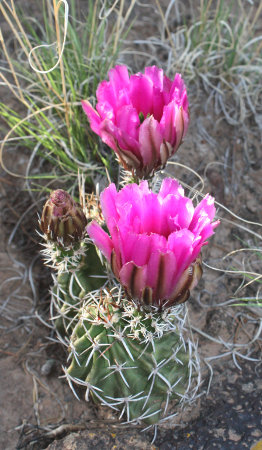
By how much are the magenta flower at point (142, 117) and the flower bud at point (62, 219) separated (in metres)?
0.16

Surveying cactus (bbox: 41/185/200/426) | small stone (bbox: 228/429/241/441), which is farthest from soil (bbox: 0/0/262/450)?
cactus (bbox: 41/185/200/426)

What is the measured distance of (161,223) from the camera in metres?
1.07

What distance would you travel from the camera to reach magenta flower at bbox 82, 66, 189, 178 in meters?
1.16

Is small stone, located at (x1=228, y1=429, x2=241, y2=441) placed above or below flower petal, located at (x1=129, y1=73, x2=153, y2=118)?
below

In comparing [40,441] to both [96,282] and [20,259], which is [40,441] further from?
[20,259]

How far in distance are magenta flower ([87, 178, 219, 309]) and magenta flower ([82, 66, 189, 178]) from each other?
0.37 ft

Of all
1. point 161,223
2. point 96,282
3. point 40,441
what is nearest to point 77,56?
point 96,282

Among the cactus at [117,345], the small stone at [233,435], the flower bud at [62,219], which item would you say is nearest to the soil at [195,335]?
the small stone at [233,435]

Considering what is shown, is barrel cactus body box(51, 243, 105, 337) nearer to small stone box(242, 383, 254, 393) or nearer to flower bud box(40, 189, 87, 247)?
flower bud box(40, 189, 87, 247)

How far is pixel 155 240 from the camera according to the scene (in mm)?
979

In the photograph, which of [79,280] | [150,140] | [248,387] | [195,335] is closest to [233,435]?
[248,387]

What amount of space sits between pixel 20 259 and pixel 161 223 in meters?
0.83

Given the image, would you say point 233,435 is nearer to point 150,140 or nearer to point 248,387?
point 248,387

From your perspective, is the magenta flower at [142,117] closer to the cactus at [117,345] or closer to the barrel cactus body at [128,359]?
the cactus at [117,345]
